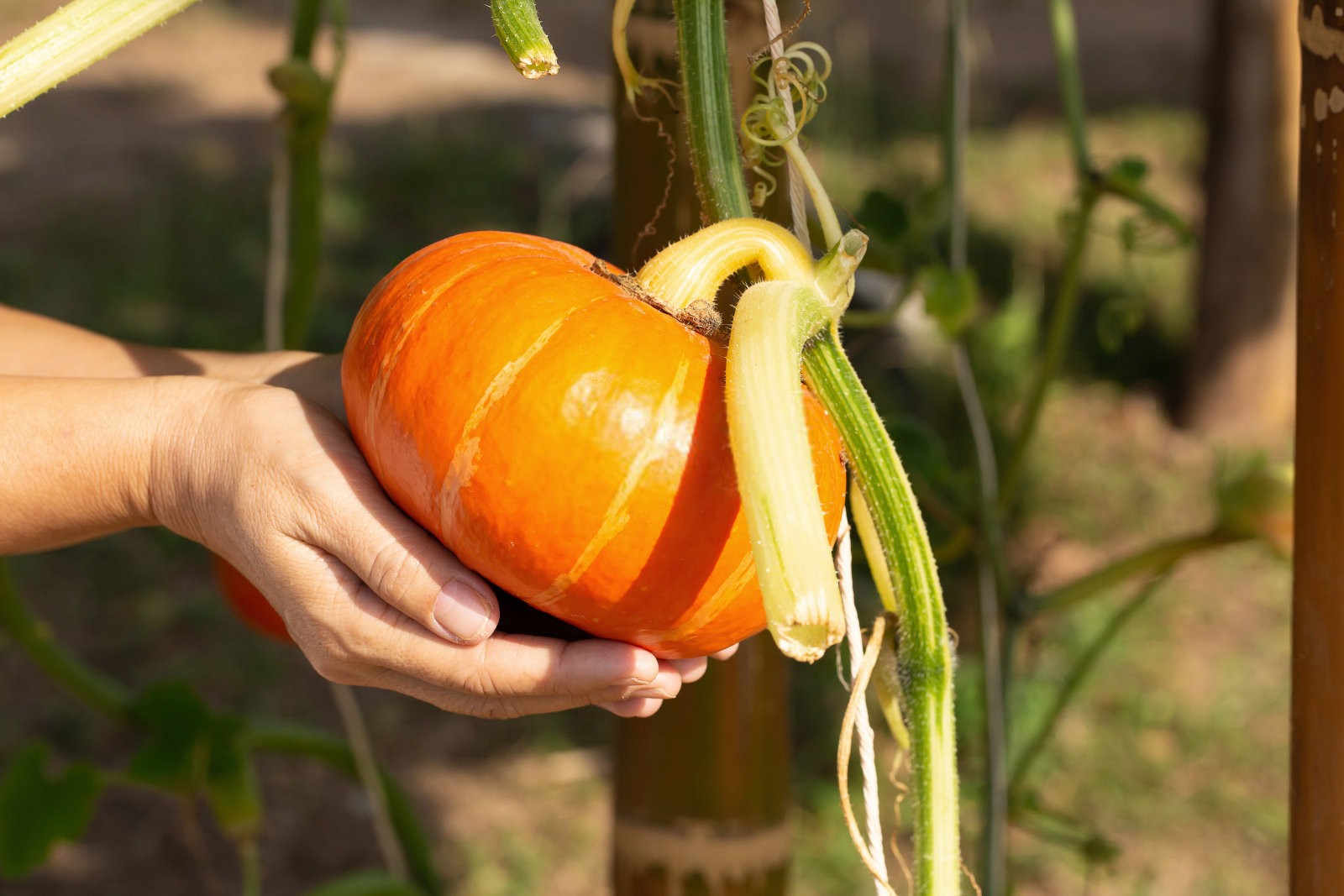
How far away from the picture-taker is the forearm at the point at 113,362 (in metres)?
1.05

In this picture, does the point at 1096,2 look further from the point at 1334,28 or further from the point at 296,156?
the point at 1334,28

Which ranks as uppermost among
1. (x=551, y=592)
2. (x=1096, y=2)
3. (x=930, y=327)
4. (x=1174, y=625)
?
(x=1096, y=2)

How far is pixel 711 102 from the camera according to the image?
77 cm

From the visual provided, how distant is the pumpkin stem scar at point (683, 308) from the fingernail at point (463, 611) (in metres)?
0.19

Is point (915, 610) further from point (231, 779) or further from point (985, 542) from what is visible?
point (231, 779)

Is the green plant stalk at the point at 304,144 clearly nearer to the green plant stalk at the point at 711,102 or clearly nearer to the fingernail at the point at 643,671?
the green plant stalk at the point at 711,102

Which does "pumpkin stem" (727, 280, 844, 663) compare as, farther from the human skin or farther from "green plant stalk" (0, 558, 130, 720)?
"green plant stalk" (0, 558, 130, 720)

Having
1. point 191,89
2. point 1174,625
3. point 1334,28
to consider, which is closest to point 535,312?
point 1334,28

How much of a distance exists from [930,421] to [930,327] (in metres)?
0.21

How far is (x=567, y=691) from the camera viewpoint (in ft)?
2.65

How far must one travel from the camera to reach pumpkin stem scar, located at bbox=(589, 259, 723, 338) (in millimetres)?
770

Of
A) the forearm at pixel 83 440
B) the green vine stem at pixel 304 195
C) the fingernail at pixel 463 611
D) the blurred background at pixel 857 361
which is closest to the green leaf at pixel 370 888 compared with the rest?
the green vine stem at pixel 304 195

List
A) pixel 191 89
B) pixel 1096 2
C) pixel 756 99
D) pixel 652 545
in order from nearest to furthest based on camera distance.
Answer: pixel 652 545 → pixel 756 99 → pixel 191 89 → pixel 1096 2

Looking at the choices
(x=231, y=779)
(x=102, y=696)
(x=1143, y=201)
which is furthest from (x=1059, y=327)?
(x=102, y=696)
